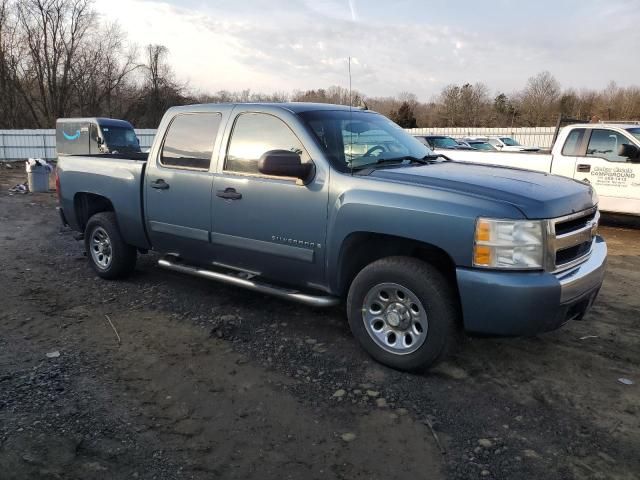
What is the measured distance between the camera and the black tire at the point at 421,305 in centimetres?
338

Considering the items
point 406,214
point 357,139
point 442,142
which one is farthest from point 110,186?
point 442,142

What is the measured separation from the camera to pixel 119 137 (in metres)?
19.0

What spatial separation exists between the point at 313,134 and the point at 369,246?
1000 millimetres

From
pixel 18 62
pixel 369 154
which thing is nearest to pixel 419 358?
pixel 369 154

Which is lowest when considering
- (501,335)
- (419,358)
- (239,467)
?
(239,467)

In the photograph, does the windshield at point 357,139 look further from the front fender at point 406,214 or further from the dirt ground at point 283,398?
the dirt ground at point 283,398

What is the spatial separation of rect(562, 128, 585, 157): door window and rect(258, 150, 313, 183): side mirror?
7423 mm

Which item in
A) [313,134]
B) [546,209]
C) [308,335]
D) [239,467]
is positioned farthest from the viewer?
[308,335]

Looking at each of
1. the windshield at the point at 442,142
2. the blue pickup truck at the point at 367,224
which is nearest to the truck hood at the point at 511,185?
the blue pickup truck at the point at 367,224

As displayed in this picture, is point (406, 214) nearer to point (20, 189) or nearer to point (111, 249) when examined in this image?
point (111, 249)

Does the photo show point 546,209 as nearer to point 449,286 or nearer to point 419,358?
point 449,286

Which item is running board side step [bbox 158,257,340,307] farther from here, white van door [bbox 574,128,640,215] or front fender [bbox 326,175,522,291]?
white van door [bbox 574,128,640,215]

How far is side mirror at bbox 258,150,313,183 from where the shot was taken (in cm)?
372

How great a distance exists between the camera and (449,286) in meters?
3.47
